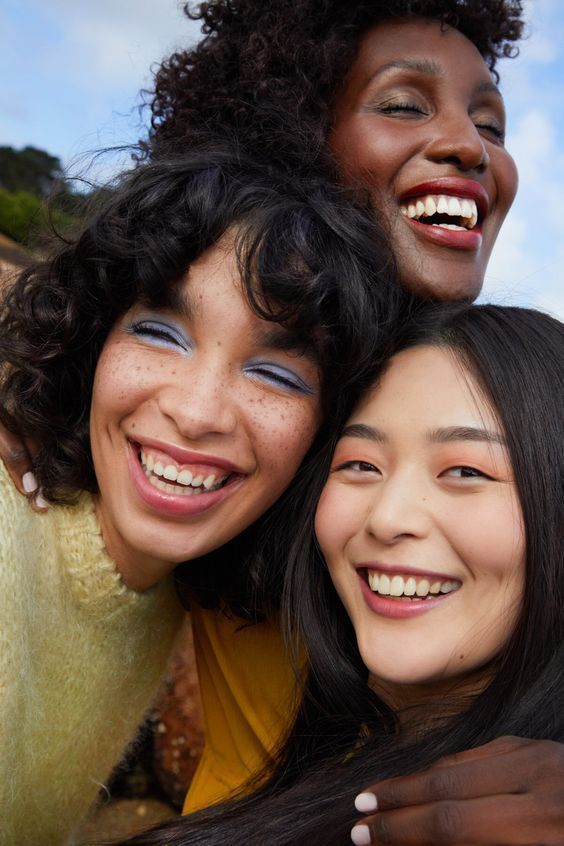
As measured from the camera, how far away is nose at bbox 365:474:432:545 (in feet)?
7.20

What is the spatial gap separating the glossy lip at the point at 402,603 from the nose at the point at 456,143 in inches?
52.7

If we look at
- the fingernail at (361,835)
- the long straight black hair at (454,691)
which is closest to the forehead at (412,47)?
the long straight black hair at (454,691)

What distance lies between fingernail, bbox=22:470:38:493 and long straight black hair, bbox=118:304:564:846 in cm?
74

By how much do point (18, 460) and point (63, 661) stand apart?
0.62 meters

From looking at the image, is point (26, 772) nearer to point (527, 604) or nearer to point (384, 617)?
point (384, 617)

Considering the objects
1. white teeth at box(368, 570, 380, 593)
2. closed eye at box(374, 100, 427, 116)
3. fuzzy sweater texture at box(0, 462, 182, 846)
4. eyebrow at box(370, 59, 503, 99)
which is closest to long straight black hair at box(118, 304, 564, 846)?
white teeth at box(368, 570, 380, 593)

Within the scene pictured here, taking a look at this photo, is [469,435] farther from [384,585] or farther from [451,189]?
[451,189]

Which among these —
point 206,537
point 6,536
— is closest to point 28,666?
point 6,536

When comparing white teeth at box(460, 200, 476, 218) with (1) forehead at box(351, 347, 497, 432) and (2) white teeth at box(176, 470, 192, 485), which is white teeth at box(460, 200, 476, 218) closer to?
(1) forehead at box(351, 347, 497, 432)

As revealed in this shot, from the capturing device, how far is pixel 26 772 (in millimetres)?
2771

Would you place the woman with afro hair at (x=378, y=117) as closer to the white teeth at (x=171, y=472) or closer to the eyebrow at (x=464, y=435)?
the eyebrow at (x=464, y=435)

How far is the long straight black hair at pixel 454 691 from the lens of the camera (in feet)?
6.96

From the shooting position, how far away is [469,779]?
170 cm

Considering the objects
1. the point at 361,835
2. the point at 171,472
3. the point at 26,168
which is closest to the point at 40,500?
the point at 171,472
